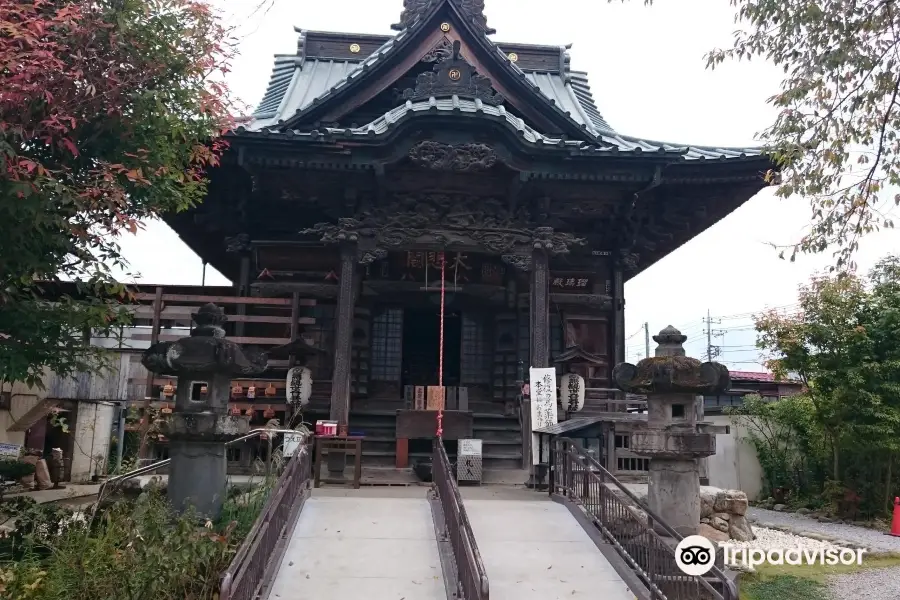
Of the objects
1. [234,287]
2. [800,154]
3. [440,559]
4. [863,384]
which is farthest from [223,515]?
[863,384]

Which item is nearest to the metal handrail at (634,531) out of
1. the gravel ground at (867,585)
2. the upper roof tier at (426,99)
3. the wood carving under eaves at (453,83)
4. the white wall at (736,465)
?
the gravel ground at (867,585)

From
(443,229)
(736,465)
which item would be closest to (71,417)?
(443,229)

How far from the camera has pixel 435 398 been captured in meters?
11.0

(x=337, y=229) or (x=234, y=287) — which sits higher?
(x=337, y=229)

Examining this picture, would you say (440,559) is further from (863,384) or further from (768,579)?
(863,384)

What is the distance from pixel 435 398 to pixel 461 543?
516cm

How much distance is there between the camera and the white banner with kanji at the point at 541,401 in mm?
10195

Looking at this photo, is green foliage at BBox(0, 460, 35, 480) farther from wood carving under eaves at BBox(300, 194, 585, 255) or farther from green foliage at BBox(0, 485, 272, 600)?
green foliage at BBox(0, 485, 272, 600)

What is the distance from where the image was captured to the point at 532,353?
436 inches

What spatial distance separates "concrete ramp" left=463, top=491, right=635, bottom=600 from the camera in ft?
20.1

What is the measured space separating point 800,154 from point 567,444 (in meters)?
4.51

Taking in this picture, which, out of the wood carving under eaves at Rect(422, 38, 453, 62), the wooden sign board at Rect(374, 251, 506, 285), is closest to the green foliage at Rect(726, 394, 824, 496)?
the wooden sign board at Rect(374, 251, 506, 285)

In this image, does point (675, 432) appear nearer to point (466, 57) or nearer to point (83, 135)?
point (83, 135)

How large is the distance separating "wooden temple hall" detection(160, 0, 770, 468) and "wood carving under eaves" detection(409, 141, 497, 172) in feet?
0.07
